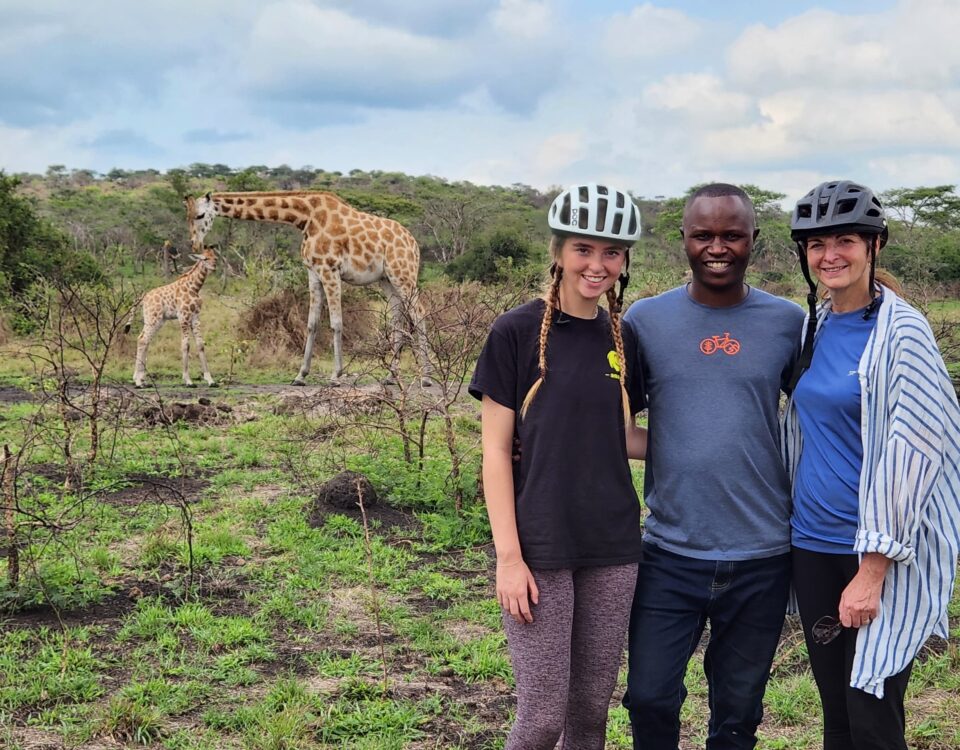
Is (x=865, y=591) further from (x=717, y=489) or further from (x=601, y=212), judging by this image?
(x=601, y=212)

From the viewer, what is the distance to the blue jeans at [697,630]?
240cm

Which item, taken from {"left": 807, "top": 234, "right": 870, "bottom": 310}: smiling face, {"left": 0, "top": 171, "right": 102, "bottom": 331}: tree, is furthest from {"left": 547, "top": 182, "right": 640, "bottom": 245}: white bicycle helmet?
{"left": 0, "top": 171, "right": 102, "bottom": 331}: tree

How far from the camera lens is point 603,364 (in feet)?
7.50

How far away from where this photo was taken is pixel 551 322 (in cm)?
228

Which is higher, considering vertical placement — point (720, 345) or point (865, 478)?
point (720, 345)

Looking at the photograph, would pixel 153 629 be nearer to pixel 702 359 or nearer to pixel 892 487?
pixel 702 359

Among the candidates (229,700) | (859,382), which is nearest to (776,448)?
(859,382)

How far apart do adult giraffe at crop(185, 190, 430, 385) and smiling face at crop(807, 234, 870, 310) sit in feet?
30.2

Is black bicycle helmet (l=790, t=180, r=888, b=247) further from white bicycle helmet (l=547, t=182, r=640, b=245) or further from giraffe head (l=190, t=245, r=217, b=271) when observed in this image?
giraffe head (l=190, t=245, r=217, b=271)

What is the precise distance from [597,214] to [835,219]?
62 centimetres

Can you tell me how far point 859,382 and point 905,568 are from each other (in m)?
0.45

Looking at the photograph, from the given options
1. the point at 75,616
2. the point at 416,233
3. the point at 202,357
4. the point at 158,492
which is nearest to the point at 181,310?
the point at 202,357

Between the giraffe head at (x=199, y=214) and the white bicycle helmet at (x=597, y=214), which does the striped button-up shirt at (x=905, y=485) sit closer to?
the white bicycle helmet at (x=597, y=214)

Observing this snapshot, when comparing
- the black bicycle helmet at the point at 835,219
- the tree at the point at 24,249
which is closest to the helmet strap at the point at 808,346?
the black bicycle helmet at the point at 835,219
